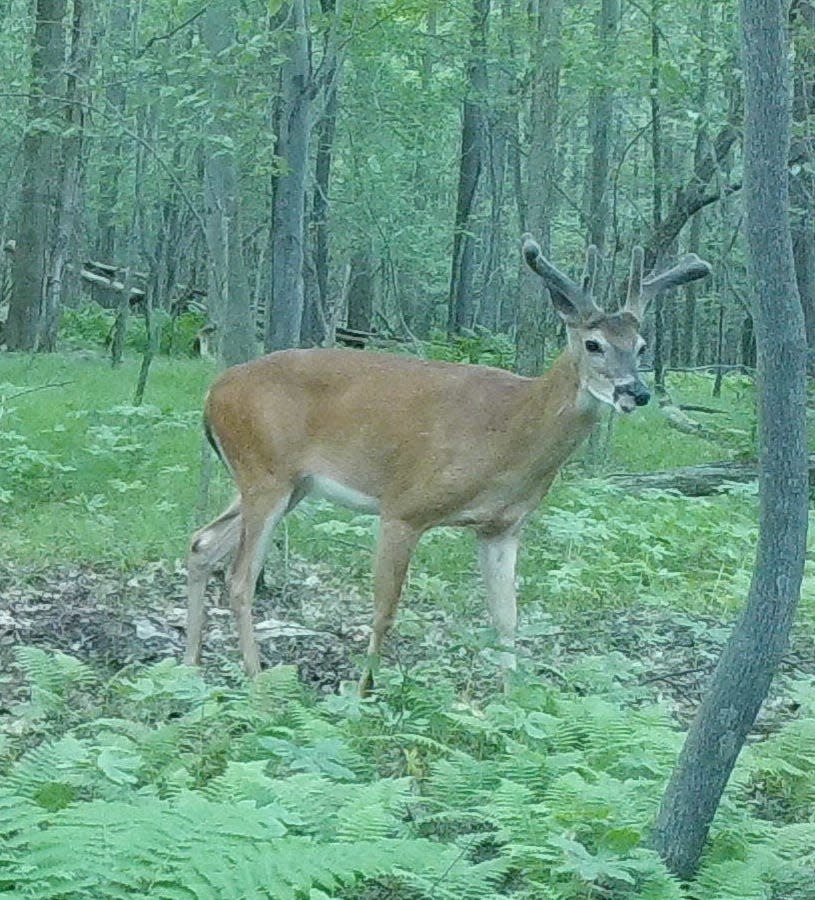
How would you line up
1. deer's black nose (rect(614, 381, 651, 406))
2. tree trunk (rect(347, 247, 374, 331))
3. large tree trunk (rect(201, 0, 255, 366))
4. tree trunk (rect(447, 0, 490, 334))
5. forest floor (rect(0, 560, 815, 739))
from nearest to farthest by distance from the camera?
forest floor (rect(0, 560, 815, 739)) < deer's black nose (rect(614, 381, 651, 406)) < large tree trunk (rect(201, 0, 255, 366)) < tree trunk (rect(347, 247, 374, 331)) < tree trunk (rect(447, 0, 490, 334))

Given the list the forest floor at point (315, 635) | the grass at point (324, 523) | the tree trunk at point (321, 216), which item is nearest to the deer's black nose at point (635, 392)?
the forest floor at point (315, 635)

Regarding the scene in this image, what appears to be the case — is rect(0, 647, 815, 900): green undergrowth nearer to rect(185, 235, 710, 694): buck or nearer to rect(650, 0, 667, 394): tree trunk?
rect(185, 235, 710, 694): buck

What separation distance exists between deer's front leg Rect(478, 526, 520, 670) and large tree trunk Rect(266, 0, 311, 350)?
276 centimetres

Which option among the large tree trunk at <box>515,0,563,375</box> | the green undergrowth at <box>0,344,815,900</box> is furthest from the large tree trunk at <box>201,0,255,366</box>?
the large tree trunk at <box>515,0,563,375</box>

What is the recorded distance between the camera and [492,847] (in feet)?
13.3

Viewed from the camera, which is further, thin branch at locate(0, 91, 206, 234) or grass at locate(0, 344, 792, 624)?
grass at locate(0, 344, 792, 624)

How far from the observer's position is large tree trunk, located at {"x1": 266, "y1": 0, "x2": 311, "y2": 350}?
898cm

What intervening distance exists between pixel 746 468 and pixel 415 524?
566 centimetres

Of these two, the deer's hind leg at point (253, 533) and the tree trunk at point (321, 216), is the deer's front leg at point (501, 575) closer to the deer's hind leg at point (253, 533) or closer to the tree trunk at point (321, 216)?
the deer's hind leg at point (253, 533)

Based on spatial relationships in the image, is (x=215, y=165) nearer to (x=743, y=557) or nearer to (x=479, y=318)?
(x=743, y=557)

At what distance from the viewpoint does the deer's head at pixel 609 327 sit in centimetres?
671

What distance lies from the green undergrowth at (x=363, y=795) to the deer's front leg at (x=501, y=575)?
3.42ft

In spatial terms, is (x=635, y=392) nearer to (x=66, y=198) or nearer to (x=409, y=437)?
(x=409, y=437)

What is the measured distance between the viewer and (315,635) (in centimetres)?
746
